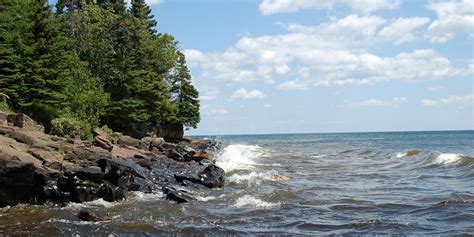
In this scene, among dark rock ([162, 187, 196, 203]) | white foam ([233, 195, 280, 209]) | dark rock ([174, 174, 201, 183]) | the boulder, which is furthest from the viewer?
the boulder

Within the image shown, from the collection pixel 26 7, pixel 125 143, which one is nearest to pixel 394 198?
pixel 125 143

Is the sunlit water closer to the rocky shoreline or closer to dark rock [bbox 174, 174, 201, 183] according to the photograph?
the rocky shoreline

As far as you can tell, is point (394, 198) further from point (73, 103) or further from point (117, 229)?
point (73, 103)

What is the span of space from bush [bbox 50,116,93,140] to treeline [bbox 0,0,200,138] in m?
0.06

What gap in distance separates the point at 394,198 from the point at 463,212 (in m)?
3.39

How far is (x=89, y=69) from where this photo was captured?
44.6 meters

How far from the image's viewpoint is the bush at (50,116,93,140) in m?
30.8

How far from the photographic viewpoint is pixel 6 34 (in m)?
29.9

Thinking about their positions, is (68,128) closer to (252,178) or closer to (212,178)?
(212,178)

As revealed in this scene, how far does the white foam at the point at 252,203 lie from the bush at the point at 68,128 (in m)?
16.6

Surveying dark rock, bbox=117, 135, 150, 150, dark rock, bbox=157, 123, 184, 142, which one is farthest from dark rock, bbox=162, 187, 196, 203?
dark rock, bbox=157, 123, 184, 142

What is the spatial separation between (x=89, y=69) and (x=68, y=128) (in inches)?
566

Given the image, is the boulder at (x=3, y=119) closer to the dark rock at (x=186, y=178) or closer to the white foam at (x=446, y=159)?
the dark rock at (x=186, y=178)

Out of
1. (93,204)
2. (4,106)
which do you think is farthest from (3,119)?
(93,204)
